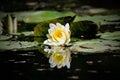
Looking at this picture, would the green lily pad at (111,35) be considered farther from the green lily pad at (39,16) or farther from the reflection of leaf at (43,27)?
the green lily pad at (39,16)

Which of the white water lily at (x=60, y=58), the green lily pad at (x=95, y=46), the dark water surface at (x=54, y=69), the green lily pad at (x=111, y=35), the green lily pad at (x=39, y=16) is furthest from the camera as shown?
the green lily pad at (x=39, y=16)

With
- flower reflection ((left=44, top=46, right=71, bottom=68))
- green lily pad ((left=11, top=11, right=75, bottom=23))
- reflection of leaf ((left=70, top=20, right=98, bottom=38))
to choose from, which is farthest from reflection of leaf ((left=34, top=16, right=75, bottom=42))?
green lily pad ((left=11, top=11, right=75, bottom=23))

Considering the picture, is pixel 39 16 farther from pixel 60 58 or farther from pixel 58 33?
pixel 60 58

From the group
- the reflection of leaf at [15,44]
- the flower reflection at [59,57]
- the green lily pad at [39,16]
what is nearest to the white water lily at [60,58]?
the flower reflection at [59,57]

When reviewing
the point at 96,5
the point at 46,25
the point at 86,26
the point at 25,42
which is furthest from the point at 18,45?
the point at 96,5

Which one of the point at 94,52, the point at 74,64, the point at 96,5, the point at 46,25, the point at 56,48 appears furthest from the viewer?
the point at 96,5

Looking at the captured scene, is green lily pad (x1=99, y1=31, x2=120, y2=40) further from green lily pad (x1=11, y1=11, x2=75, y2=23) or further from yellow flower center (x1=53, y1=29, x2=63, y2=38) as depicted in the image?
green lily pad (x1=11, y1=11, x2=75, y2=23)

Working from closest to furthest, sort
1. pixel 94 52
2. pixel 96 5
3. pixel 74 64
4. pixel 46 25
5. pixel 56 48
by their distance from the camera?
pixel 74 64
pixel 94 52
pixel 56 48
pixel 46 25
pixel 96 5

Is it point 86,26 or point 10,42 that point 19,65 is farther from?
point 86,26

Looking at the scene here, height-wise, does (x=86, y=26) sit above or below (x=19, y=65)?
above
